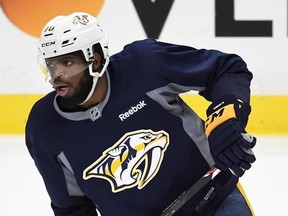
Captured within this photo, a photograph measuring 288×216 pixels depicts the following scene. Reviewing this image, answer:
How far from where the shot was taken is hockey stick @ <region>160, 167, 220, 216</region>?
6.42 feet

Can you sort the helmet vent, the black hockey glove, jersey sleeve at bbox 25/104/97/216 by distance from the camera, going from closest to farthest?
1. the black hockey glove
2. the helmet vent
3. jersey sleeve at bbox 25/104/97/216

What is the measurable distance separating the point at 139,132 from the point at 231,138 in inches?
12.9

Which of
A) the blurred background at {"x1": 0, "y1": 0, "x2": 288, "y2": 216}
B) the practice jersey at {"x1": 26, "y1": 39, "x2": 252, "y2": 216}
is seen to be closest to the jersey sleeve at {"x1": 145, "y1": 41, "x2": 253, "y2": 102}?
the practice jersey at {"x1": 26, "y1": 39, "x2": 252, "y2": 216}

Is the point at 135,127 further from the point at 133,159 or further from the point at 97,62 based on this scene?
the point at 97,62

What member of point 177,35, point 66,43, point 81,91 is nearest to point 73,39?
point 66,43

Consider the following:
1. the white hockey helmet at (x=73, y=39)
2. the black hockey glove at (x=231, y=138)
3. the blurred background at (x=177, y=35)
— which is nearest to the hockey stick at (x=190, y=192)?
the black hockey glove at (x=231, y=138)

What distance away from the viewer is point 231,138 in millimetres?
1713

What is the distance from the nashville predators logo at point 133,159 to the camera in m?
1.96

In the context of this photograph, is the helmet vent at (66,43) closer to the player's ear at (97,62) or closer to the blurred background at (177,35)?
the player's ear at (97,62)

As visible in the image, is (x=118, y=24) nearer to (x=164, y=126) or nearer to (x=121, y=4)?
(x=121, y=4)

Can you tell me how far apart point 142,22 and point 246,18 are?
1.84ft

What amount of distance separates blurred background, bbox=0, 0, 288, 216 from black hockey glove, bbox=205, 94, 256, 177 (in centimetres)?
212

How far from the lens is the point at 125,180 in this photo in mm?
1964

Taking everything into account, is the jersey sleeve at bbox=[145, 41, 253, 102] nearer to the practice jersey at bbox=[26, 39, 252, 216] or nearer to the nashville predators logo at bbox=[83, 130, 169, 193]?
the practice jersey at bbox=[26, 39, 252, 216]
